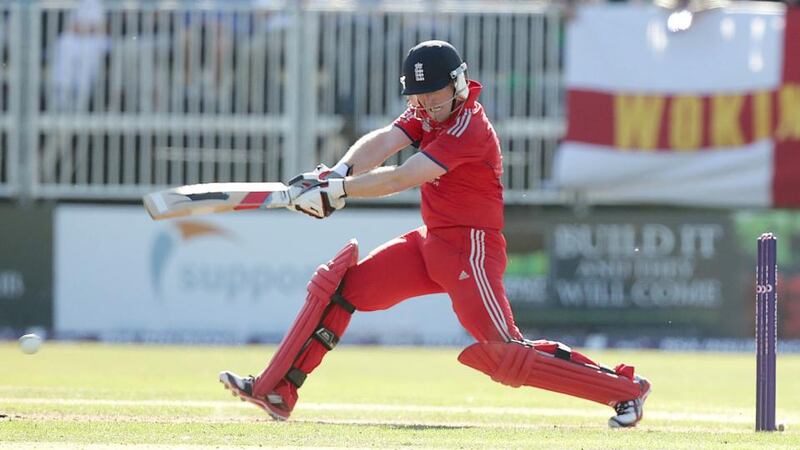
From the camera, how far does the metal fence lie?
15930 millimetres

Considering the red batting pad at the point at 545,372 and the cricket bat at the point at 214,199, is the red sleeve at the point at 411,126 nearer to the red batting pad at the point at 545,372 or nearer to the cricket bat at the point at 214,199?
the cricket bat at the point at 214,199

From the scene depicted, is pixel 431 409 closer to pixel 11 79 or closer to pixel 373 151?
pixel 373 151

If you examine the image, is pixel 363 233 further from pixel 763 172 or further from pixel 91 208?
pixel 763 172

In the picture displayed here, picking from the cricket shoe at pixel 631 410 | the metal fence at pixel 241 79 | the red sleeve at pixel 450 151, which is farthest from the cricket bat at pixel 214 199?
the metal fence at pixel 241 79

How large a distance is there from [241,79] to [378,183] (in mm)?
8694

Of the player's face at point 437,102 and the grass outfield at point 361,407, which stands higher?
the player's face at point 437,102

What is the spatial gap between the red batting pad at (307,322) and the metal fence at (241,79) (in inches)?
315

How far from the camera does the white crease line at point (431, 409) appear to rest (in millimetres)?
8680

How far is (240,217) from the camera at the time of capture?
1566 centimetres

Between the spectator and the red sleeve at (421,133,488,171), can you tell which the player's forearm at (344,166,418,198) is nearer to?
the red sleeve at (421,133,488,171)

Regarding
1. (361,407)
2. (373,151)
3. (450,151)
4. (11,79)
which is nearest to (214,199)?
(373,151)

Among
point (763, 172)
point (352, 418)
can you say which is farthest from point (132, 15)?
point (352, 418)

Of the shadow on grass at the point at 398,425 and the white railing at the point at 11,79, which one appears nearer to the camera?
the shadow on grass at the point at 398,425

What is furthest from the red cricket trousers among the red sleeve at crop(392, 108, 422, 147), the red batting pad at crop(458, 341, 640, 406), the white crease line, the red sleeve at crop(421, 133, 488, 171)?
the white crease line
